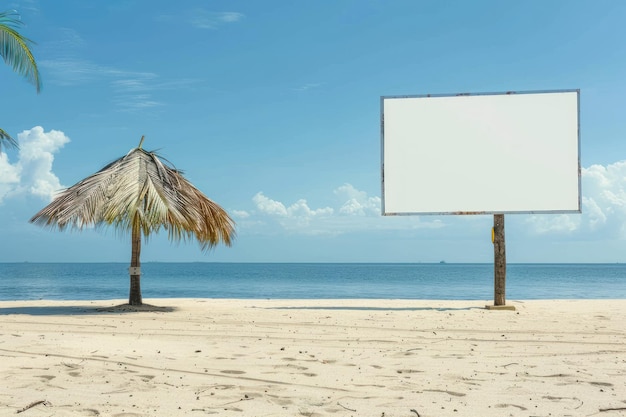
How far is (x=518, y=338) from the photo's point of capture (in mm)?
8781

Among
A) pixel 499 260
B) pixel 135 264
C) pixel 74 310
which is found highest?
pixel 499 260

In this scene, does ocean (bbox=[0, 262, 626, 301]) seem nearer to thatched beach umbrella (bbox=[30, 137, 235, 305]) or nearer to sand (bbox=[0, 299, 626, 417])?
thatched beach umbrella (bbox=[30, 137, 235, 305])

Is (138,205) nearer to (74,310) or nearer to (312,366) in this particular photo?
(74,310)

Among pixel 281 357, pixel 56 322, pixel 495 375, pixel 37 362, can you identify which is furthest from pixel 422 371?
pixel 56 322

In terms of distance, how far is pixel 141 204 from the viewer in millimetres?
12273

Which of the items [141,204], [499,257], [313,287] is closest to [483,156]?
[499,257]

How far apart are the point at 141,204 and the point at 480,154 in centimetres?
710

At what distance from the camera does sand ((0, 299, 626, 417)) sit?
488cm

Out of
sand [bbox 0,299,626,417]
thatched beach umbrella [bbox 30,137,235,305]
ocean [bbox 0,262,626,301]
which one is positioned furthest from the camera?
ocean [bbox 0,262,626,301]

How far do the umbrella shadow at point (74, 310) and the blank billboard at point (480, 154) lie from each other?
540cm

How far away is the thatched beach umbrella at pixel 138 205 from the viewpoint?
12102mm

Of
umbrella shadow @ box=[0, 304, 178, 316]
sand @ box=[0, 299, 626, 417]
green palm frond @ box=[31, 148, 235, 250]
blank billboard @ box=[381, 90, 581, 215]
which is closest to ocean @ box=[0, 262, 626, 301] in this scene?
umbrella shadow @ box=[0, 304, 178, 316]

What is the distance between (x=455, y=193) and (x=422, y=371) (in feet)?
24.6

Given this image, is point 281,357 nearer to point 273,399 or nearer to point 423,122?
point 273,399
